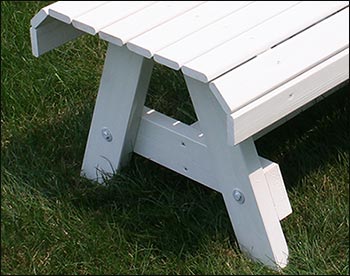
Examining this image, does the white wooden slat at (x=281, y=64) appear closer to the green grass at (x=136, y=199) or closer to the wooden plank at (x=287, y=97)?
the wooden plank at (x=287, y=97)

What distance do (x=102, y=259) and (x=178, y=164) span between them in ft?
1.01

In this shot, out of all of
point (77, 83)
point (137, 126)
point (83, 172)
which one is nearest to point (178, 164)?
point (137, 126)

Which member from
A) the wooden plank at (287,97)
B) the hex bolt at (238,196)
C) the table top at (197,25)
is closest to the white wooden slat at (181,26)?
the table top at (197,25)

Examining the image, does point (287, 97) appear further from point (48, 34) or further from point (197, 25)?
point (48, 34)

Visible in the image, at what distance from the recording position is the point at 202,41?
2.26 m

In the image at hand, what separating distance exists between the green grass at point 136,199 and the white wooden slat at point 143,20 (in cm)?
51

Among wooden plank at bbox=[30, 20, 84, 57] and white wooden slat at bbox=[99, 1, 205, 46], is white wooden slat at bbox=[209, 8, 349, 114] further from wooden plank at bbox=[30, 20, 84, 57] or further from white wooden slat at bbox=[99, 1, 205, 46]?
wooden plank at bbox=[30, 20, 84, 57]

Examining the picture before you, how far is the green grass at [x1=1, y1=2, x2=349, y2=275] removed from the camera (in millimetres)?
2475

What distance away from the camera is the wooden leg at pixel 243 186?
2297 millimetres

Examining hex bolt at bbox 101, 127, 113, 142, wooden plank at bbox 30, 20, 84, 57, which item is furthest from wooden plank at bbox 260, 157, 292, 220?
wooden plank at bbox 30, 20, 84, 57

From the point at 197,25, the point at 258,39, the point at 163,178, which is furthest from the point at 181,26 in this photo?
the point at 163,178

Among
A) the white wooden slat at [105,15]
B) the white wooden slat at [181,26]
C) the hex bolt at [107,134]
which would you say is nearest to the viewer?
the white wooden slat at [181,26]

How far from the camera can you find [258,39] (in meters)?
2.25

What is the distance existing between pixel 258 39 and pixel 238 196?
379mm
